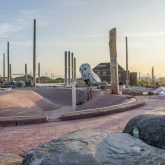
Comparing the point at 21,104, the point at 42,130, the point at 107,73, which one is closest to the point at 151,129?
the point at 42,130

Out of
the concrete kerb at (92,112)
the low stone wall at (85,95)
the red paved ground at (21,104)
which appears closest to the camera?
the concrete kerb at (92,112)

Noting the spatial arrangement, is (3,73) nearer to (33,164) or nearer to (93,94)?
(93,94)

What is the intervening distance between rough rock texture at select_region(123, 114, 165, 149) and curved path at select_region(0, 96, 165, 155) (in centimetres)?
205

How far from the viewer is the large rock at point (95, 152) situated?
12.6 feet

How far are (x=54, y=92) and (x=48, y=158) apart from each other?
2205cm

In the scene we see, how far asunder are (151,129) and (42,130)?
3860mm

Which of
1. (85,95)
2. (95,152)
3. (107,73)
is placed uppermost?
(107,73)

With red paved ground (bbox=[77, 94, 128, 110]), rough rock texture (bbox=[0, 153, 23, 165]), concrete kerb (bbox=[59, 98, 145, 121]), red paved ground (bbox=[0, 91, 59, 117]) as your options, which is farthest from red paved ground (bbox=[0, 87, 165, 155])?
red paved ground (bbox=[0, 91, 59, 117])

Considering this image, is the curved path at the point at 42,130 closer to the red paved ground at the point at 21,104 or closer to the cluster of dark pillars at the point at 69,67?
the red paved ground at the point at 21,104

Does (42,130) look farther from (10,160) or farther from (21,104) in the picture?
(21,104)

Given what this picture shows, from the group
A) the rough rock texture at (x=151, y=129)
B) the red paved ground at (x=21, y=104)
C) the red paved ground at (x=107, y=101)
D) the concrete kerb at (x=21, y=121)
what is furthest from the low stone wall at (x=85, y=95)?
the rough rock texture at (x=151, y=129)

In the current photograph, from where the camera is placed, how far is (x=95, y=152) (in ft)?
13.0

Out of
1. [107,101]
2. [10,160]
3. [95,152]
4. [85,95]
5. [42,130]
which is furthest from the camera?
[85,95]

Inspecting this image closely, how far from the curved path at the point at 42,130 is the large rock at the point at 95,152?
2.12 m
